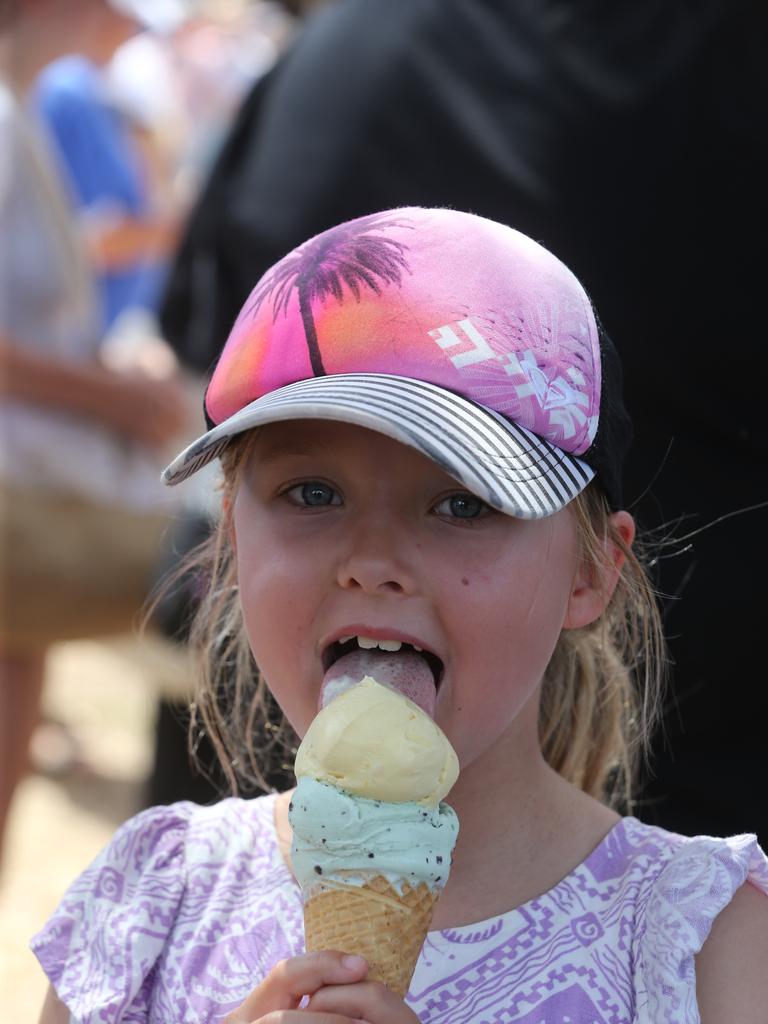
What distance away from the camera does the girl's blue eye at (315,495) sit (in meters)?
1.83

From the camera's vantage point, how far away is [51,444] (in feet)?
13.8

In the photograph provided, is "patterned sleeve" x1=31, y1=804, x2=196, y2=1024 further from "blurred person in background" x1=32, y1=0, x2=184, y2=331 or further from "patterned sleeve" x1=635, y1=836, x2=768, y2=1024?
"blurred person in background" x1=32, y1=0, x2=184, y2=331

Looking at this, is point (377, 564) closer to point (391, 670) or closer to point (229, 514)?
point (391, 670)

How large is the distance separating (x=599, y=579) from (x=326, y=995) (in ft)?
2.34

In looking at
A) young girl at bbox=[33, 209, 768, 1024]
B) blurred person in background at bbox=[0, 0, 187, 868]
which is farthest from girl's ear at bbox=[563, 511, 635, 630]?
blurred person in background at bbox=[0, 0, 187, 868]

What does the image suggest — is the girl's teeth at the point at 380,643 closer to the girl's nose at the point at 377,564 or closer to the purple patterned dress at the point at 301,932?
the girl's nose at the point at 377,564

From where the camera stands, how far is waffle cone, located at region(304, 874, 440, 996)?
5.29 ft

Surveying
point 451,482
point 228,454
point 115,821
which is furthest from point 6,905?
point 451,482

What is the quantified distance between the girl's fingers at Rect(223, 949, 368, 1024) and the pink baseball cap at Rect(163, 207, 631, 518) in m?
→ 0.54

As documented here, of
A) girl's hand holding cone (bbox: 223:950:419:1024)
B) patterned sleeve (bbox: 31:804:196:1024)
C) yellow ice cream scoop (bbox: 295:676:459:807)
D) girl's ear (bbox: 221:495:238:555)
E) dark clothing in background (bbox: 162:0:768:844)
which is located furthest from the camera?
dark clothing in background (bbox: 162:0:768:844)

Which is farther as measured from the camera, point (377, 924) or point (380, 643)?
point (380, 643)

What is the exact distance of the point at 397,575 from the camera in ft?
5.63

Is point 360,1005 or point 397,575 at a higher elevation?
point 397,575

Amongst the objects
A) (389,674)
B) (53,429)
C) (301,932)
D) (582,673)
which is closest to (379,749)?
(389,674)
